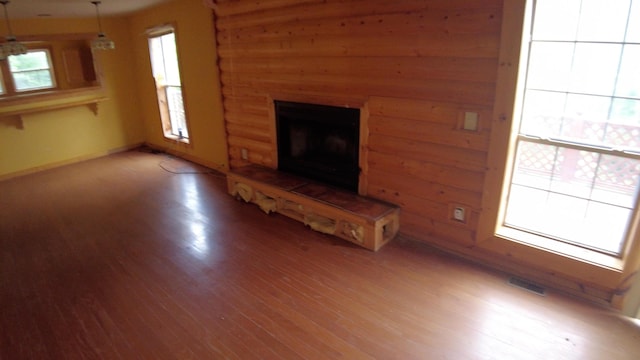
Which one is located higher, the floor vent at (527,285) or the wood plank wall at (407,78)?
the wood plank wall at (407,78)

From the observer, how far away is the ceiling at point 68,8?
4.07 meters

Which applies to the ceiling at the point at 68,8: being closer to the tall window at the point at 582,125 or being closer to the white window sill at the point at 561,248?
the tall window at the point at 582,125

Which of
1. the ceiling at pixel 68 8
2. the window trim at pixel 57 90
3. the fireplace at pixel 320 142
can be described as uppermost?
the ceiling at pixel 68 8

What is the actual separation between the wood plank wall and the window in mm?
3645

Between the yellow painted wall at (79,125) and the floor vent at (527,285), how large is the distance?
6349 millimetres

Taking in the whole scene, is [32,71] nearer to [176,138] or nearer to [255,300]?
[176,138]

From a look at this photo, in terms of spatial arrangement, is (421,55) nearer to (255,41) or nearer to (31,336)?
(255,41)

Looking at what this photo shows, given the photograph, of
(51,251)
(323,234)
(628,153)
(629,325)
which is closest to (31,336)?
(51,251)

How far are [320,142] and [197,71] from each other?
2.31m

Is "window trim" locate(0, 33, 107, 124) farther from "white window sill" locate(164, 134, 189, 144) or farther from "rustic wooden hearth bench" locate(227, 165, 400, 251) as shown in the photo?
"rustic wooden hearth bench" locate(227, 165, 400, 251)

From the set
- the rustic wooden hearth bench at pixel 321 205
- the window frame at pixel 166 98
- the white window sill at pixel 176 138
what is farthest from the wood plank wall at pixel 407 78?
the white window sill at pixel 176 138

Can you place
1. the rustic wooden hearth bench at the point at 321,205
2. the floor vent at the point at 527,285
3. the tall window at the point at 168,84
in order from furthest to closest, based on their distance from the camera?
the tall window at the point at 168,84 < the rustic wooden hearth bench at the point at 321,205 < the floor vent at the point at 527,285

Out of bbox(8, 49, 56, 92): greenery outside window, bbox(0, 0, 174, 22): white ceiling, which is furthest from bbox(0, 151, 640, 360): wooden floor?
bbox(8, 49, 56, 92): greenery outside window

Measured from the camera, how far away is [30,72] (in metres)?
5.53
